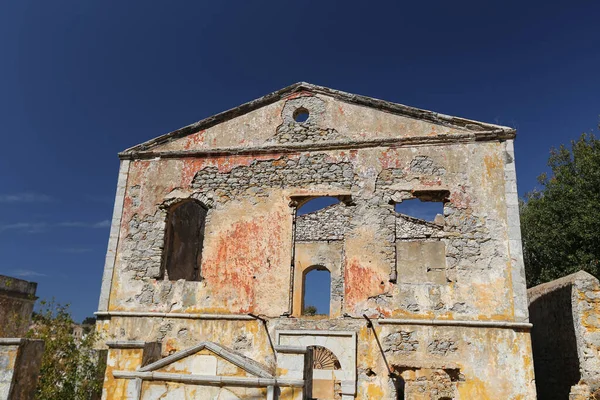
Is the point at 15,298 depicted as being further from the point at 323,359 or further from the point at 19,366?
the point at 323,359

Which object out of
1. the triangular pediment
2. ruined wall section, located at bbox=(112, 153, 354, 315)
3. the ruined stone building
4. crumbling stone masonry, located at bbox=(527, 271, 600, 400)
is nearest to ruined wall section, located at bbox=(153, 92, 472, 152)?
the ruined stone building

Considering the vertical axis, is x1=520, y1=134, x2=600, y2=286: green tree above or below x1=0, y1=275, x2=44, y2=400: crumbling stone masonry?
above

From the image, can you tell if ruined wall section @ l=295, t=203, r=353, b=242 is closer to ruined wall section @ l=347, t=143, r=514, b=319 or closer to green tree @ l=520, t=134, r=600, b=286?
green tree @ l=520, t=134, r=600, b=286

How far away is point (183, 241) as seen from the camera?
11828 millimetres

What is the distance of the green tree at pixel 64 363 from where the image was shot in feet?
27.8

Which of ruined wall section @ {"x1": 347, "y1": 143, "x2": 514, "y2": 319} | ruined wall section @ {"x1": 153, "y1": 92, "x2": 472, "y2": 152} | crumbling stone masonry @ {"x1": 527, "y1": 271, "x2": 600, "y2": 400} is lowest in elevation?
crumbling stone masonry @ {"x1": 527, "y1": 271, "x2": 600, "y2": 400}

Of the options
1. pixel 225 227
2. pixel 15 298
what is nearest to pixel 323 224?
pixel 225 227

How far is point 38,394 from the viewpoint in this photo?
8086mm

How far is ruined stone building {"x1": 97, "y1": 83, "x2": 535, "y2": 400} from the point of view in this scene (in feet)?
28.5

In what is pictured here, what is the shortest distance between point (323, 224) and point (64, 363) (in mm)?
11077

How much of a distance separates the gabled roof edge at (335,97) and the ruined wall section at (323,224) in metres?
7.69

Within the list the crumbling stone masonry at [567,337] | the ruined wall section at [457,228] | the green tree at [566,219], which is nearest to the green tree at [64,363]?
the ruined wall section at [457,228]

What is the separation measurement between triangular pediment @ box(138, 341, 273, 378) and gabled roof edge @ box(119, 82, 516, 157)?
599 centimetres

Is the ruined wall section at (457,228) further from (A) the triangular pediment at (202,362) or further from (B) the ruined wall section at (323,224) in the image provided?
(B) the ruined wall section at (323,224)
